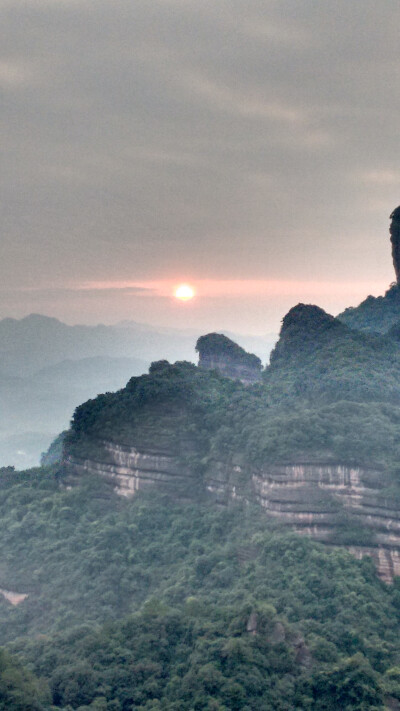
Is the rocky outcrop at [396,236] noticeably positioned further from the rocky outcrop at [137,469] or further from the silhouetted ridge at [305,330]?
the rocky outcrop at [137,469]

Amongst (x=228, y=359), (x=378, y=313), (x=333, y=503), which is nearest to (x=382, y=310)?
(x=378, y=313)

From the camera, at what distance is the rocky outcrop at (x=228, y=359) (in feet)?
260

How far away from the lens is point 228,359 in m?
79.9

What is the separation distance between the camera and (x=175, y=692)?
90.9 feet

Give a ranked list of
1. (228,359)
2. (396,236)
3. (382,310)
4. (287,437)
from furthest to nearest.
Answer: (228,359) < (382,310) < (396,236) < (287,437)

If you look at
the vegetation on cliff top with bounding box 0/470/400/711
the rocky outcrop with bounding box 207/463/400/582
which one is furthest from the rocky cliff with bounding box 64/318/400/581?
the vegetation on cliff top with bounding box 0/470/400/711

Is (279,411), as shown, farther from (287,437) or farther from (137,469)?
(137,469)

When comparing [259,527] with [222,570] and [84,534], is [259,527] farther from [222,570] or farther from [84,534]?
[84,534]

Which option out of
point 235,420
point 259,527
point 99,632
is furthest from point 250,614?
point 235,420

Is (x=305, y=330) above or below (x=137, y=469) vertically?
above

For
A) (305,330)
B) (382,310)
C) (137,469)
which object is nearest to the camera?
(137,469)

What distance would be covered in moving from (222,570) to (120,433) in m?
13.7

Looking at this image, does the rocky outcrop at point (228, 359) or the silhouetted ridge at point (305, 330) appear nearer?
the silhouetted ridge at point (305, 330)

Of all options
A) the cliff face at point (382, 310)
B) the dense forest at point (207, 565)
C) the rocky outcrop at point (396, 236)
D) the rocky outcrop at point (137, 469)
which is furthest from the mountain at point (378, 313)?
the rocky outcrop at point (137, 469)
